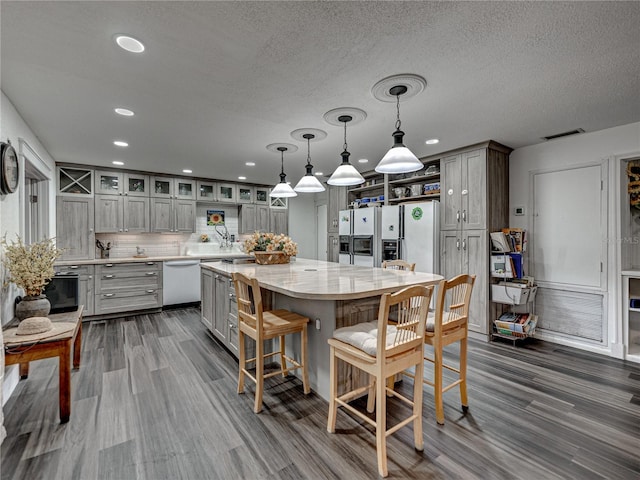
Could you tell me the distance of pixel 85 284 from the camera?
479 cm

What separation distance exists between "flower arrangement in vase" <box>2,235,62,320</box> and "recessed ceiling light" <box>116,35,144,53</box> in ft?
5.81

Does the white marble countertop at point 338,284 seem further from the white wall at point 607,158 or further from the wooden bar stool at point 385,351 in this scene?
the white wall at point 607,158

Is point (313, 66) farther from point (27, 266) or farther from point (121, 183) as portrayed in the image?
point (121, 183)

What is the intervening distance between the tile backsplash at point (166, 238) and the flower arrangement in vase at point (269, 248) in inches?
115

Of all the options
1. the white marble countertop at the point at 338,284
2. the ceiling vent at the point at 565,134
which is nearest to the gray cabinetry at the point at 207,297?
the white marble countertop at the point at 338,284

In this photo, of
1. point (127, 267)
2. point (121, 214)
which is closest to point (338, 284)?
point (127, 267)

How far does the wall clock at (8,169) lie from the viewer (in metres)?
2.39

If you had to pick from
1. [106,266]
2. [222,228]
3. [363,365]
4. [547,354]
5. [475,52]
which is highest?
[475,52]

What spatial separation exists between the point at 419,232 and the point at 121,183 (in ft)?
16.3

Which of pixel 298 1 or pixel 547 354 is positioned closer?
pixel 298 1

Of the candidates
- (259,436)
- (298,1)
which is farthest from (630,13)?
(259,436)

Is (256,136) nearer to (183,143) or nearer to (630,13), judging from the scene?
(183,143)

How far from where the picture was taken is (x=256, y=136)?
3652mm

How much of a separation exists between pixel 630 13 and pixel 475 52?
74cm
